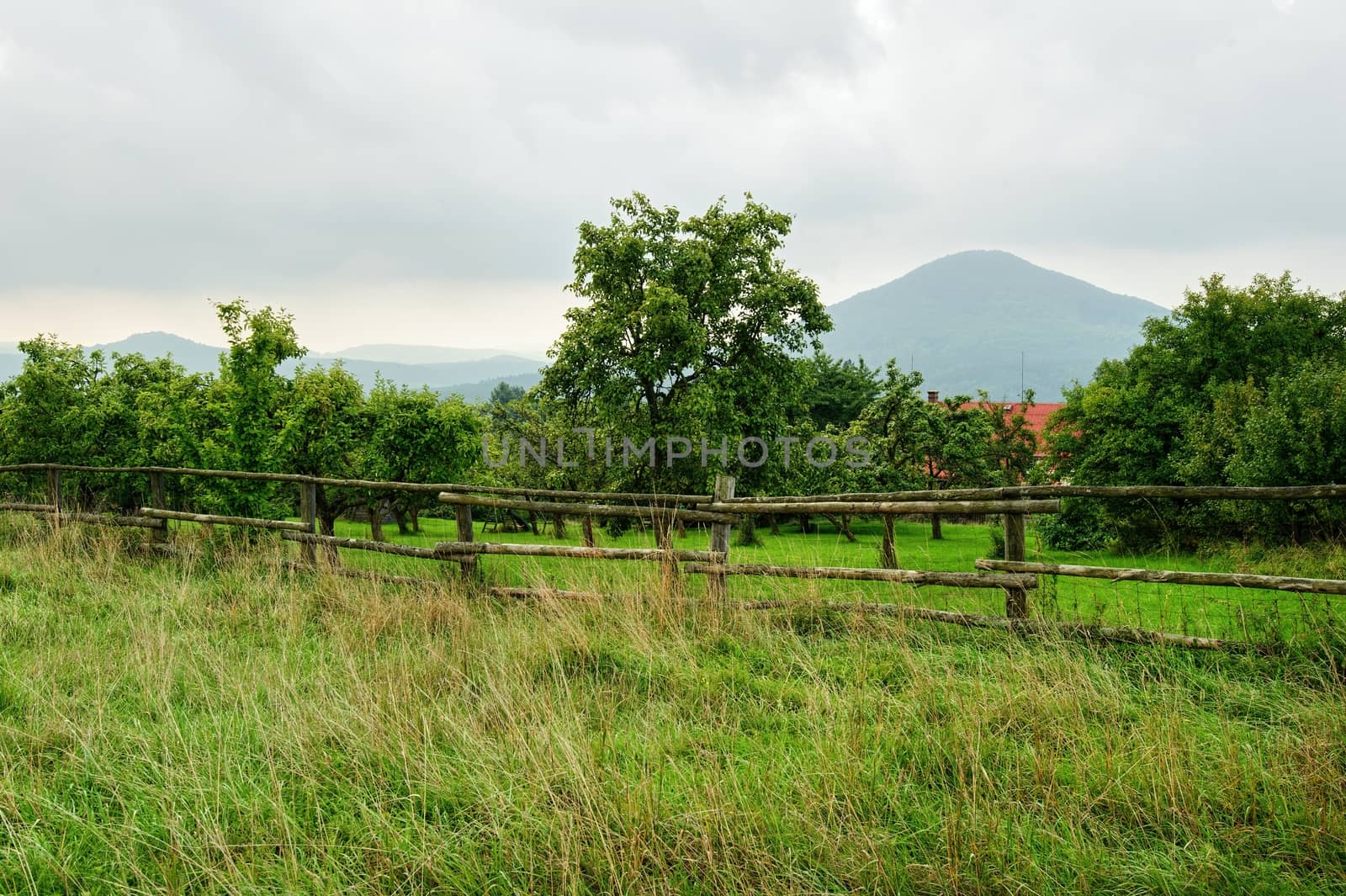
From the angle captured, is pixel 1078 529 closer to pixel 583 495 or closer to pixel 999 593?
pixel 999 593

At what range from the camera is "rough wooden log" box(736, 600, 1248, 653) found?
4457 millimetres

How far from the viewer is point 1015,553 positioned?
5.19 meters

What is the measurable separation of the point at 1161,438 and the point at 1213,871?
2670 cm

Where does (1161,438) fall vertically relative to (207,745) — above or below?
above

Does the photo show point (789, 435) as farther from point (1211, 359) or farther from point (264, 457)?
point (1211, 359)

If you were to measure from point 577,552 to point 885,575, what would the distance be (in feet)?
8.22

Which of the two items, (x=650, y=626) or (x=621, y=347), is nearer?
(x=650, y=626)

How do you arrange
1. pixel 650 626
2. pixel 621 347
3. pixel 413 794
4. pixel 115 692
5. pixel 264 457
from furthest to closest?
1. pixel 621 347
2. pixel 264 457
3. pixel 650 626
4. pixel 115 692
5. pixel 413 794

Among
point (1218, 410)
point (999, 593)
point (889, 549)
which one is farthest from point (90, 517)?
point (1218, 410)

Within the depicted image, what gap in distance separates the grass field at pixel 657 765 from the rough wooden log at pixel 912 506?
Result: 961 millimetres

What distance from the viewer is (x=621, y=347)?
59.1 feet

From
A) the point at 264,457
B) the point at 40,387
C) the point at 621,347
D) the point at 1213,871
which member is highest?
the point at 621,347

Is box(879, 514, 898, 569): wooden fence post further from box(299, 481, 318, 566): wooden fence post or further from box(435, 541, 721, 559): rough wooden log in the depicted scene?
box(299, 481, 318, 566): wooden fence post

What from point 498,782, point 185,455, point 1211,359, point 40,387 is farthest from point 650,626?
point 1211,359
